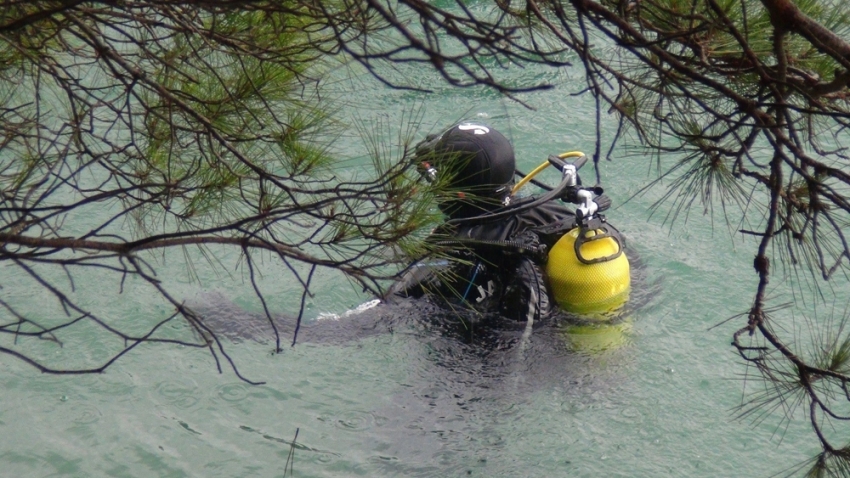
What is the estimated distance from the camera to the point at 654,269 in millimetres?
4219

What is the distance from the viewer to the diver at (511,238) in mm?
3098

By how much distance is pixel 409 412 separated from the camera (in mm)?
3287

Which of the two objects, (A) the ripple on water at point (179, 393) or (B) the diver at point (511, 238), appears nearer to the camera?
(B) the diver at point (511, 238)

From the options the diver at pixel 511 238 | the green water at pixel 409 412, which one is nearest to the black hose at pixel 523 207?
the diver at pixel 511 238

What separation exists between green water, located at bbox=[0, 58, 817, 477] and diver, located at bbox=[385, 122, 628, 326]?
0.20m

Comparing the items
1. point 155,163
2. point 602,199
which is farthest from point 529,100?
point 155,163

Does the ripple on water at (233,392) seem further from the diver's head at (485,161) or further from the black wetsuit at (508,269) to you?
the diver's head at (485,161)

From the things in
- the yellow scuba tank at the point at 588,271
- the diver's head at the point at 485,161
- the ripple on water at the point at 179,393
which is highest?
the diver's head at the point at 485,161

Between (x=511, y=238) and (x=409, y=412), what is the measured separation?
0.76 metres

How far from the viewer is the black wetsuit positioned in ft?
10.5

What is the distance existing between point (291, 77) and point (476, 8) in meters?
4.87

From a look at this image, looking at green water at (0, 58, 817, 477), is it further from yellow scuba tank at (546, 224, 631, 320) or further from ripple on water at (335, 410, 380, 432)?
yellow scuba tank at (546, 224, 631, 320)

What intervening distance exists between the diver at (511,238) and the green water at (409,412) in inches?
8.0

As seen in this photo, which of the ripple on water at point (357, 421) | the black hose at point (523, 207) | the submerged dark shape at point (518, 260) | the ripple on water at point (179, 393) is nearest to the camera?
the black hose at point (523, 207)
